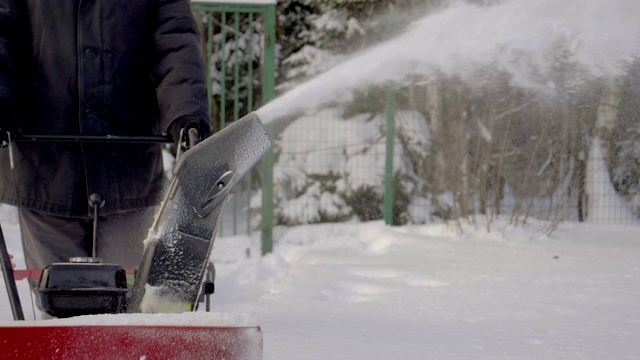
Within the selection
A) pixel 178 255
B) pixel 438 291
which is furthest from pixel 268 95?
pixel 178 255

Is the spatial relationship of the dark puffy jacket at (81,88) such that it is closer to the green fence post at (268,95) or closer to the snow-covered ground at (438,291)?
the snow-covered ground at (438,291)

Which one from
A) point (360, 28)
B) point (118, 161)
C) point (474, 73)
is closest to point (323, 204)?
point (360, 28)

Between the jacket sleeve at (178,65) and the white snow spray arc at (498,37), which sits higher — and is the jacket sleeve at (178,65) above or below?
below

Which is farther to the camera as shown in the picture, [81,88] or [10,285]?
[81,88]

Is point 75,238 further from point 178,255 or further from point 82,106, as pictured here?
point 178,255

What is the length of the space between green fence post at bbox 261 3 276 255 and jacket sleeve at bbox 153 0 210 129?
406 centimetres

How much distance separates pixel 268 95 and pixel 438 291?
288cm

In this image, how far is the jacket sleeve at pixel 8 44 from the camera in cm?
288

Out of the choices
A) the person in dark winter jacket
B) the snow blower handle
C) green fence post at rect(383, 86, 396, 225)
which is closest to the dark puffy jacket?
the person in dark winter jacket

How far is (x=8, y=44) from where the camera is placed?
2998 mm

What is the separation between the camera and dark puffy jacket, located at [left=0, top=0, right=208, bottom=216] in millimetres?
3061

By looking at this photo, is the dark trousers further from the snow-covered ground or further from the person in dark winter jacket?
the snow-covered ground

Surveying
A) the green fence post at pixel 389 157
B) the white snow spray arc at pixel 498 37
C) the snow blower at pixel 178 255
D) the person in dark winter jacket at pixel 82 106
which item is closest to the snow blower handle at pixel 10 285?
the snow blower at pixel 178 255

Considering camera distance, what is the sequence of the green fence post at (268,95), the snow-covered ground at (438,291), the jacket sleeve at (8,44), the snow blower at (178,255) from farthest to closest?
the green fence post at (268,95) < the snow-covered ground at (438,291) < the jacket sleeve at (8,44) < the snow blower at (178,255)
